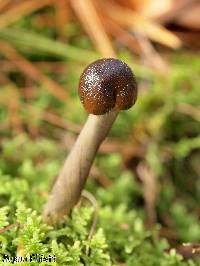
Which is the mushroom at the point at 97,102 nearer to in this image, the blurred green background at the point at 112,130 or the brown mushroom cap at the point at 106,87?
the brown mushroom cap at the point at 106,87

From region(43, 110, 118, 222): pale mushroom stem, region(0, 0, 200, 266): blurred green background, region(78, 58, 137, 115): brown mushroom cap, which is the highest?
region(0, 0, 200, 266): blurred green background

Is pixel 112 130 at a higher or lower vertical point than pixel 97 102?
higher

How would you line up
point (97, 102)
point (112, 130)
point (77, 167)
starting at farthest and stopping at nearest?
point (112, 130), point (77, 167), point (97, 102)

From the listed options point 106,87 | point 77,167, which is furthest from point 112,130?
point 106,87

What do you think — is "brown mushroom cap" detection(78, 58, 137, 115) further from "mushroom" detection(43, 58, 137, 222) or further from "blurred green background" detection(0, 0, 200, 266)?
"blurred green background" detection(0, 0, 200, 266)

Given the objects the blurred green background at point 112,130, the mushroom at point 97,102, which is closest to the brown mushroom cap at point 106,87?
the mushroom at point 97,102

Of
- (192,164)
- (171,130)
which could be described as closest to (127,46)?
(171,130)

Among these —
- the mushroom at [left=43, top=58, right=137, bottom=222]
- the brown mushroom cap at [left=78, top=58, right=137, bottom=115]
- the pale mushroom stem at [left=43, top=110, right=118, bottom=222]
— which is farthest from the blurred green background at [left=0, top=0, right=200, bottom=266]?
the brown mushroom cap at [left=78, top=58, right=137, bottom=115]

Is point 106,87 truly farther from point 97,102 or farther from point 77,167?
point 77,167
